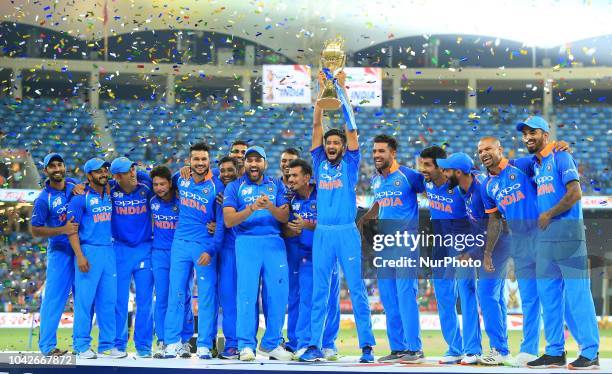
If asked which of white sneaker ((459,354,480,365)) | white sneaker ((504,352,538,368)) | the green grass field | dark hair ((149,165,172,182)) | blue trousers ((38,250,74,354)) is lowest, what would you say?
the green grass field

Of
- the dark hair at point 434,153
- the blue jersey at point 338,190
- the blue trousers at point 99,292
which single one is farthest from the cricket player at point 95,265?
the dark hair at point 434,153

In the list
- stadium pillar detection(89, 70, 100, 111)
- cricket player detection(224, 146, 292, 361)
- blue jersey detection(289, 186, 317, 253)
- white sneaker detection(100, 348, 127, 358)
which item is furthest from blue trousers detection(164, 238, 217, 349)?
stadium pillar detection(89, 70, 100, 111)

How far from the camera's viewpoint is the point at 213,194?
26.0 feet

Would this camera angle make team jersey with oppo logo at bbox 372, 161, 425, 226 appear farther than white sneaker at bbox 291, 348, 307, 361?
Yes

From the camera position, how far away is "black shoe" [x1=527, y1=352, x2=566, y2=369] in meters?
6.45

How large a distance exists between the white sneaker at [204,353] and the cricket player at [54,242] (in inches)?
58.2

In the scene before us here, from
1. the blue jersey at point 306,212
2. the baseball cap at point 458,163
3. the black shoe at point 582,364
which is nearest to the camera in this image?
the black shoe at point 582,364

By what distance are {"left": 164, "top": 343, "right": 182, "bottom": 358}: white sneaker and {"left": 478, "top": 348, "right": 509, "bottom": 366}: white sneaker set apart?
286 centimetres

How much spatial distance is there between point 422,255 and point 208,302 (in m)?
2.12

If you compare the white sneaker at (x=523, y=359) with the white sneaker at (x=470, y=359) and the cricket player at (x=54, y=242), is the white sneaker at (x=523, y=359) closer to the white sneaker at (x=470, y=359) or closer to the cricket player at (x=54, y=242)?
the white sneaker at (x=470, y=359)

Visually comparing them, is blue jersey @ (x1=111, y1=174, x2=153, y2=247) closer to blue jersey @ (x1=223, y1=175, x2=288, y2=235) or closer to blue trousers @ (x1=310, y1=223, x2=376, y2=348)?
blue jersey @ (x1=223, y1=175, x2=288, y2=235)

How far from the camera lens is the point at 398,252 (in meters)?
7.36

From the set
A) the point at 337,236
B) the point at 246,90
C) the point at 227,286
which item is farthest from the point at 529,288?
the point at 246,90

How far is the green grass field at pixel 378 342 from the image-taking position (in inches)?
486
